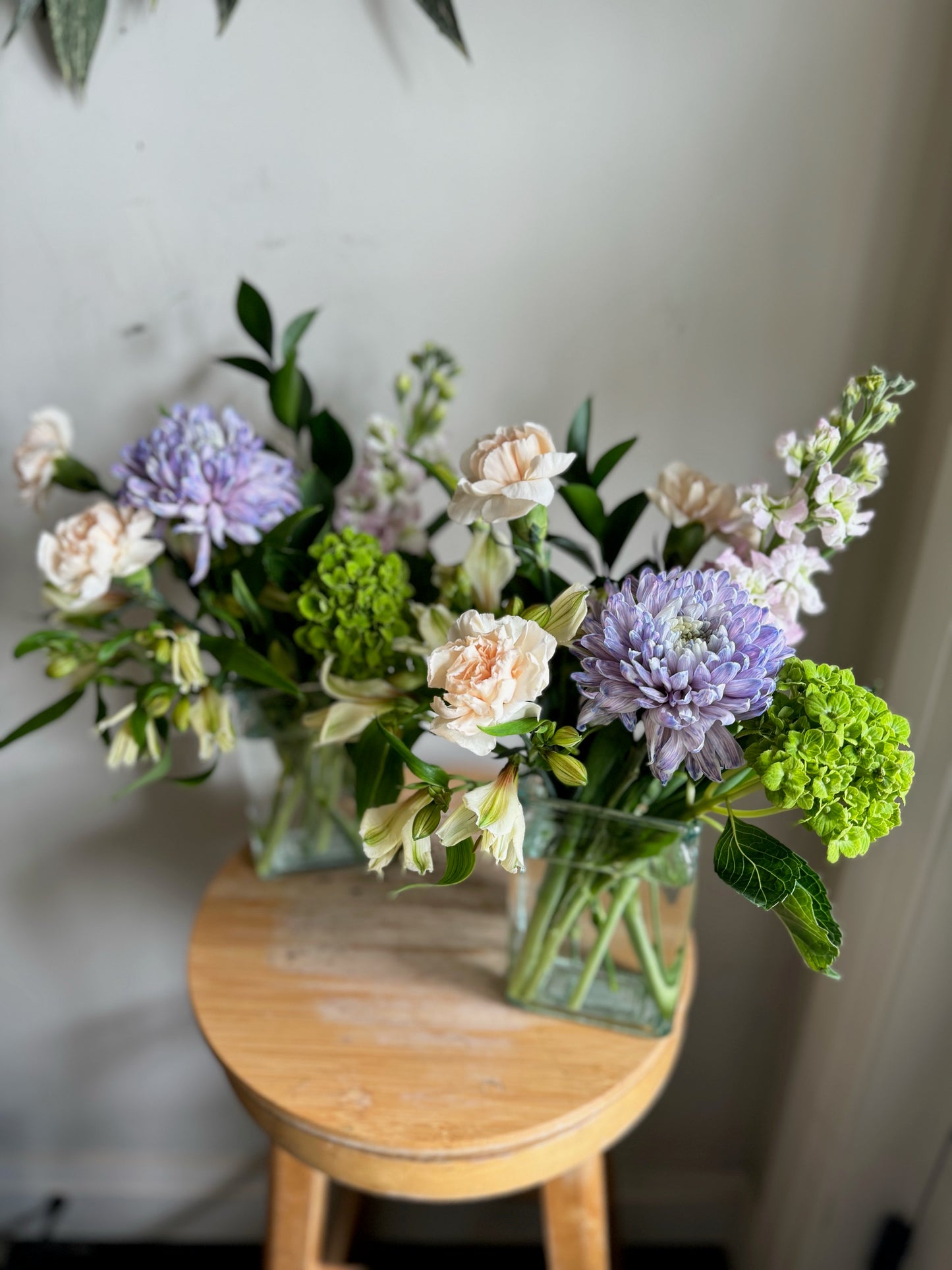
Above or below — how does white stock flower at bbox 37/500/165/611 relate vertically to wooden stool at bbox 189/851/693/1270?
above

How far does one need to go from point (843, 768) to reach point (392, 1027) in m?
0.45

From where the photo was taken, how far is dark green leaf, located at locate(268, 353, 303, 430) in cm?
70

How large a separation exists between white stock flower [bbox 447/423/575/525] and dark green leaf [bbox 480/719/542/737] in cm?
11

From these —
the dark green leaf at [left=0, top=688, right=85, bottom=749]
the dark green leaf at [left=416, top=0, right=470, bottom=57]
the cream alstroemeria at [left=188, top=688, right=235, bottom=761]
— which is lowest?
the dark green leaf at [left=0, top=688, right=85, bottom=749]

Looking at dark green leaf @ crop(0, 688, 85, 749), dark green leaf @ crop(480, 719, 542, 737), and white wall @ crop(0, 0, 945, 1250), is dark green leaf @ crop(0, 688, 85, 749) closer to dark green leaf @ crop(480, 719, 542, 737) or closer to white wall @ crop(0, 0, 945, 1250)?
white wall @ crop(0, 0, 945, 1250)

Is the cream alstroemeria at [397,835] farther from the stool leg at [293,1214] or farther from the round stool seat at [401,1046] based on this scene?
the stool leg at [293,1214]

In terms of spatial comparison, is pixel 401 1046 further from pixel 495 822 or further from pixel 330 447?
pixel 330 447

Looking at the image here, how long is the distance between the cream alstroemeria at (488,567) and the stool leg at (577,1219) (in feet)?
1.61

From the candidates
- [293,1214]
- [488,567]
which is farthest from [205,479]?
[293,1214]

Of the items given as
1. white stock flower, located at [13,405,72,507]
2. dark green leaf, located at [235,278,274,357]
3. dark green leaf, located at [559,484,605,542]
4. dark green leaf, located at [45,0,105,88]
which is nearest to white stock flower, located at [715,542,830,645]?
dark green leaf, located at [559,484,605,542]

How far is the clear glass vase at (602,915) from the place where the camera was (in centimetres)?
62

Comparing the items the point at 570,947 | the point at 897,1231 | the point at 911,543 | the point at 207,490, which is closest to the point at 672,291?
the point at 911,543

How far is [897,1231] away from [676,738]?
30.8 inches

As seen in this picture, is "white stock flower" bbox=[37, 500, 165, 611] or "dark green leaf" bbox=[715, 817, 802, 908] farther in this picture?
"white stock flower" bbox=[37, 500, 165, 611]
